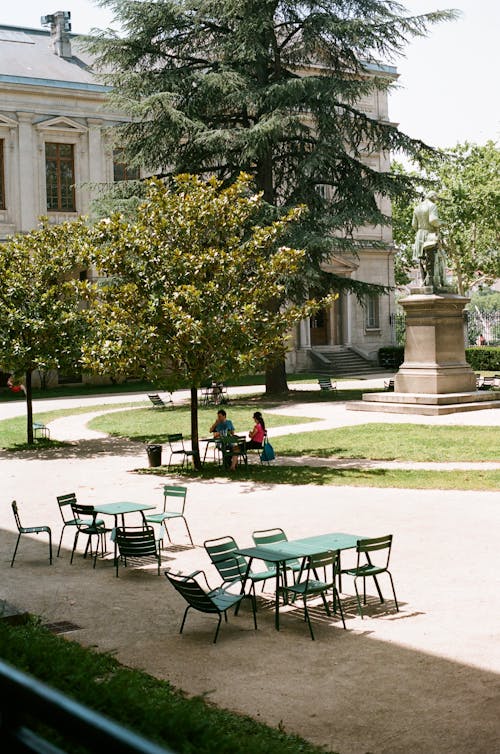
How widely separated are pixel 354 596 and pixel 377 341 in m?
42.5

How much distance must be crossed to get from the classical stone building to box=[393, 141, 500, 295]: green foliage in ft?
27.2

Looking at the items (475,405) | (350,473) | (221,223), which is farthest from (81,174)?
(350,473)

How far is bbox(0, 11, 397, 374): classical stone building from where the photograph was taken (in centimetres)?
4247

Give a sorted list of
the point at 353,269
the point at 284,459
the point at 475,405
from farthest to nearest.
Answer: the point at 353,269 < the point at 475,405 < the point at 284,459

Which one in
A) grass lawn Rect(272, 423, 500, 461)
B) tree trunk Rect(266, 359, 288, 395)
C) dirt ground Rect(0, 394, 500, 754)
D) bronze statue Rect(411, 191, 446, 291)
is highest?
bronze statue Rect(411, 191, 446, 291)

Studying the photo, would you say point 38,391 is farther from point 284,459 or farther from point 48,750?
point 48,750

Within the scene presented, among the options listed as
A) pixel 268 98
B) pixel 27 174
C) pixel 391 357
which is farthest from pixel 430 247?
pixel 27 174

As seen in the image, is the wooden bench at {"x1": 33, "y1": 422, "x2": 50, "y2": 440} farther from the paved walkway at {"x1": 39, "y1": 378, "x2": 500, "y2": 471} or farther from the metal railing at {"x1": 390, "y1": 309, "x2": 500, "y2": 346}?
the metal railing at {"x1": 390, "y1": 309, "x2": 500, "y2": 346}

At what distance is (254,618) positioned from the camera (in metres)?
9.34

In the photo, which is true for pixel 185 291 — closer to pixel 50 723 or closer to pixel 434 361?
pixel 434 361

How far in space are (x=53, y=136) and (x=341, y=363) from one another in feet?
57.9

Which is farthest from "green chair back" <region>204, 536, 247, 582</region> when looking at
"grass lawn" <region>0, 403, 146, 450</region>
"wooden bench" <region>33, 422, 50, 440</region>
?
"wooden bench" <region>33, 422, 50, 440</region>

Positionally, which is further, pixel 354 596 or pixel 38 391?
pixel 38 391

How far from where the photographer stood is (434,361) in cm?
2833
